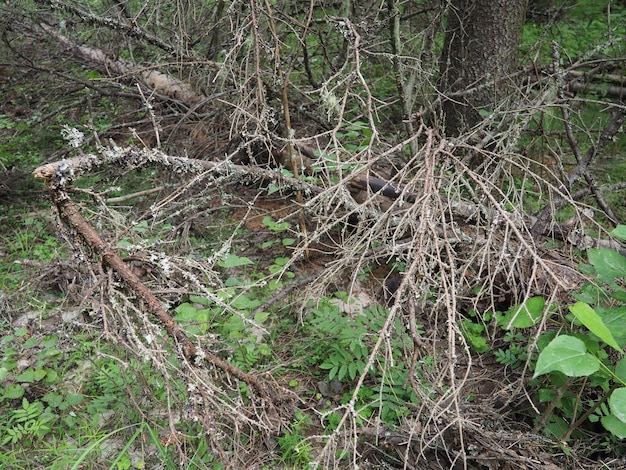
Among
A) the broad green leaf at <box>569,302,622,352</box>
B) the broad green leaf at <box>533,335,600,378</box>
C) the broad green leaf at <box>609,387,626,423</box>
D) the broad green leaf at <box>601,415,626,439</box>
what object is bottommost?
the broad green leaf at <box>601,415,626,439</box>

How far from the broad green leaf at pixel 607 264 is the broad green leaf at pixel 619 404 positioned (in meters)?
0.48

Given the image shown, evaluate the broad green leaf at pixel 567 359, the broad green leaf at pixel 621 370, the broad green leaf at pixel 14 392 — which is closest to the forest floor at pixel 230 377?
the broad green leaf at pixel 14 392

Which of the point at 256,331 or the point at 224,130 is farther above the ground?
the point at 224,130

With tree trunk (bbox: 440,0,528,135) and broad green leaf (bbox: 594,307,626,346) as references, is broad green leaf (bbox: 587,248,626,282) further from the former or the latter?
tree trunk (bbox: 440,0,528,135)

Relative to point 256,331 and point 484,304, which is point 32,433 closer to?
A: point 256,331

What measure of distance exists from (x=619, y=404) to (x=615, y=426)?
245 mm

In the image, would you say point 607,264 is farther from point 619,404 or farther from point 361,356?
point 361,356

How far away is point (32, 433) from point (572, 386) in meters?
2.58

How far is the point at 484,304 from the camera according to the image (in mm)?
2973

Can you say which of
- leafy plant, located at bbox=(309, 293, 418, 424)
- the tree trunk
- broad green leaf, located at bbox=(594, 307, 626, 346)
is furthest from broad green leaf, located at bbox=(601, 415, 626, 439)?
the tree trunk

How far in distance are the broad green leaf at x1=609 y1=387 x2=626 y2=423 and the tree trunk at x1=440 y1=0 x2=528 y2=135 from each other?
2581 mm

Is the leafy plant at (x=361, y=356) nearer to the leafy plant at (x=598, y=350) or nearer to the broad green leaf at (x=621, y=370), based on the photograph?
the leafy plant at (x=598, y=350)

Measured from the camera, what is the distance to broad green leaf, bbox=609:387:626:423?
1644 mm

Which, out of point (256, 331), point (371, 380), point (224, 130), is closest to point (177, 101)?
point (224, 130)
